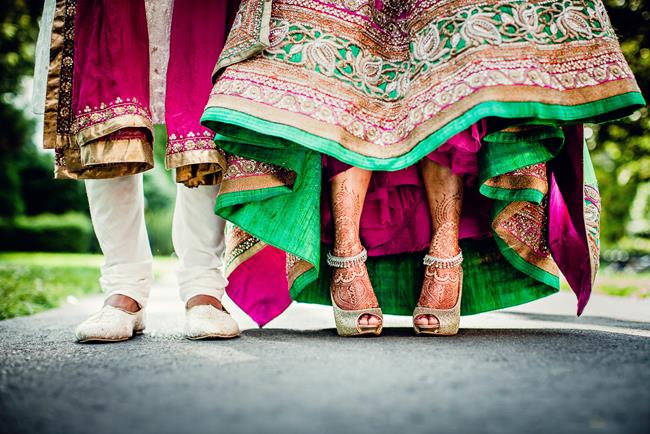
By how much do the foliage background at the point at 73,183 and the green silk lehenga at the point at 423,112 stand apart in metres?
4.54

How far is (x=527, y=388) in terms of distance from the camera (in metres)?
0.91

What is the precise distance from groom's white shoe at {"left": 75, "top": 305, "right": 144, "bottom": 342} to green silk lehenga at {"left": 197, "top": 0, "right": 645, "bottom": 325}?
16.9 inches

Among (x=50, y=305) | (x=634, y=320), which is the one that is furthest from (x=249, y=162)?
(x=50, y=305)

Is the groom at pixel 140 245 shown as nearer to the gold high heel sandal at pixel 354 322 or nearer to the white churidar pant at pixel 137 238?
the white churidar pant at pixel 137 238

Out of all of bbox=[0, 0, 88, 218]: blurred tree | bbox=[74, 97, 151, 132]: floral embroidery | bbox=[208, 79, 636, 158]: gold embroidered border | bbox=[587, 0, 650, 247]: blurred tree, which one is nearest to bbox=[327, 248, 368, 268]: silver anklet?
bbox=[208, 79, 636, 158]: gold embroidered border

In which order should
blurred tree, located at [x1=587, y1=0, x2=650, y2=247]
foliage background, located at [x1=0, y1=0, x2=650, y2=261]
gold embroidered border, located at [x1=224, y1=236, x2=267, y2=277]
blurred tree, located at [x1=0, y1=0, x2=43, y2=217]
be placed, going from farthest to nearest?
blurred tree, located at [x1=0, y1=0, x2=43, y2=217] → foliage background, located at [x1=0, y1=0, x2=650, y2=261] → blurred tree, located at [x1=587, y1=0, x2=650, y2=247] → gold embroidered border, located at [x1=224, y1=236, x2=267, y2=277]

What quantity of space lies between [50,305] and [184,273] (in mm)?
1487

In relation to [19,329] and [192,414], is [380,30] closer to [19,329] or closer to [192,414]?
[192,414]

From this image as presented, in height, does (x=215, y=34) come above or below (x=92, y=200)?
above

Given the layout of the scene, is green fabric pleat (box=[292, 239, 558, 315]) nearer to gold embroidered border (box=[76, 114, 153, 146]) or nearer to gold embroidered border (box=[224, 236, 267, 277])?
gold embroidered border (box=[224, 236, 267, 277])

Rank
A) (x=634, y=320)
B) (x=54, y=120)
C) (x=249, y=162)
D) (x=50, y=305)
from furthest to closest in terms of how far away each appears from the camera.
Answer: (x=50, y=305), (x=634, y=320), (x=54, y=120), (x=249, y=162)

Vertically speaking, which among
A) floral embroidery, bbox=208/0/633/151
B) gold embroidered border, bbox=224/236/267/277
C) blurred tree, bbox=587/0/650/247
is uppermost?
blurred tree, bbox=587/0/650/247

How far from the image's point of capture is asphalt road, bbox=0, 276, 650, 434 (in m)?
0.77

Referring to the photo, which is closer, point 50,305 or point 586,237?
point 586,237
